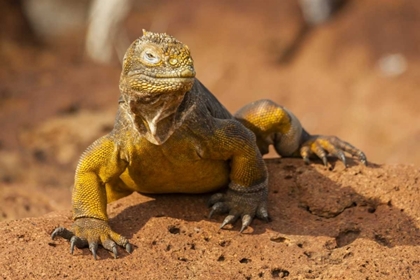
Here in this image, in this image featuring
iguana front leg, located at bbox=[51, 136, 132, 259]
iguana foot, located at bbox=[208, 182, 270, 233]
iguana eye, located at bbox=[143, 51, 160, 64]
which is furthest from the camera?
iguana foot, located at bbox=[208, 182, 270, 233]

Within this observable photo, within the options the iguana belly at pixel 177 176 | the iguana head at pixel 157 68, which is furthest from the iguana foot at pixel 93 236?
the iguana head at pixel 157 68

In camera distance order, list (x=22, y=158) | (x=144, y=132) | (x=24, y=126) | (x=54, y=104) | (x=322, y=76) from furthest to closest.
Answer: (x=322, y=76) < (x=54, y=104) < (x=24, y=126) < (x=22, y=158) < (x=144, y=132)

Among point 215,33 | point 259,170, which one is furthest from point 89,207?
point 215,33

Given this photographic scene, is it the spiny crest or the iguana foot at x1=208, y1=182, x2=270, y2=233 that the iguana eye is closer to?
the spiny crest

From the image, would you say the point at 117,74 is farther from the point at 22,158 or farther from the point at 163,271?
the point at 163,271

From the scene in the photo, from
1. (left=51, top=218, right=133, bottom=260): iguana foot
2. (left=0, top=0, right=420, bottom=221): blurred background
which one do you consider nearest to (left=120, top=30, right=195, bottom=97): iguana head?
(left=51, top=218, right=133, bottom=260): iguana foot

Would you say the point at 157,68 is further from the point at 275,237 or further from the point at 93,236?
the point at 275,237
